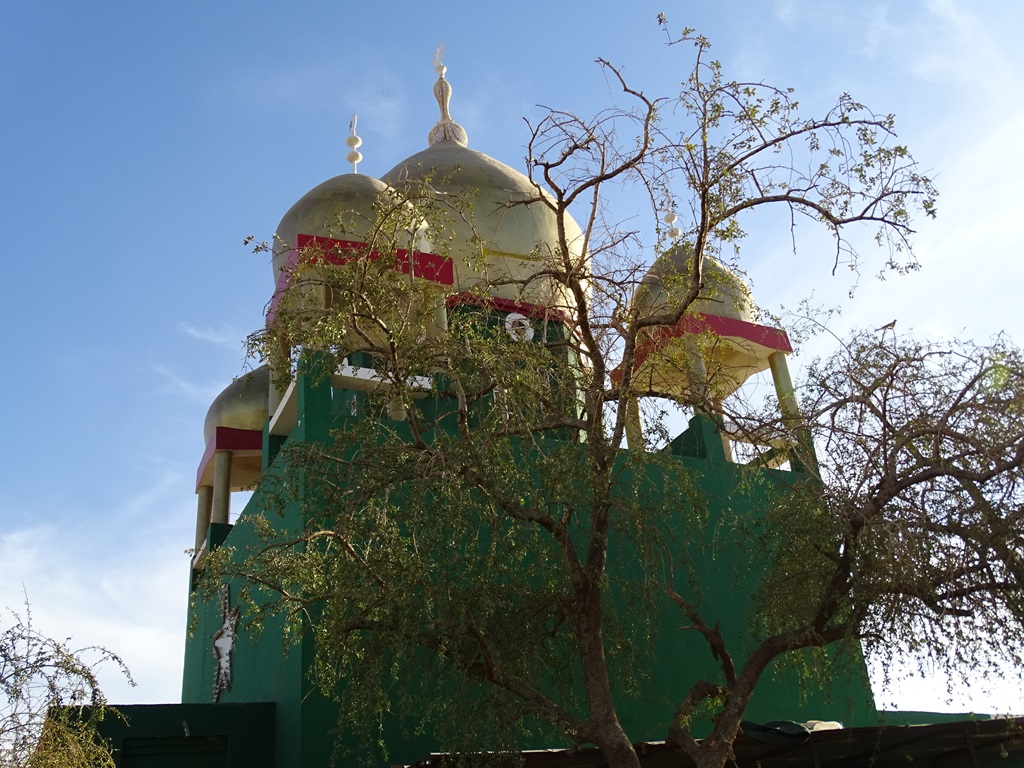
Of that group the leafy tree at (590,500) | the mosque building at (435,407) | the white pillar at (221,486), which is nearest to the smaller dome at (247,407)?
the mosque building at (435,407)

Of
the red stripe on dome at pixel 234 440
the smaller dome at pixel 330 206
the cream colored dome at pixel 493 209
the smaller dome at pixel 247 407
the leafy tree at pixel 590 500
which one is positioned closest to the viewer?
the leafy tree at pixel 590 500

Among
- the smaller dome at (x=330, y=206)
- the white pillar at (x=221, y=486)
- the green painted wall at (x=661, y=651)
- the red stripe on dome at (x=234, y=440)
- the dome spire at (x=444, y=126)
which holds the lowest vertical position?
the green painted wall at (x=661, y=651)

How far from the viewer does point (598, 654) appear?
6984mm

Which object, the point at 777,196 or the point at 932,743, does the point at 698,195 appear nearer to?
the point at 777,196

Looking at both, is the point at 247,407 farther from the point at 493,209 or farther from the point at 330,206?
the point at 493,209

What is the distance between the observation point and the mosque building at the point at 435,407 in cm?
833

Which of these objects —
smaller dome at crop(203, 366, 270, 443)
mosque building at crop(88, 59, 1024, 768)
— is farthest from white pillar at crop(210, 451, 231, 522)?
smaller dome at crop(203, 366, 270, 443)

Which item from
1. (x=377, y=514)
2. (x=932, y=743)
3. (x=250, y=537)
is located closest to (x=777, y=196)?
(x=377, y=514)

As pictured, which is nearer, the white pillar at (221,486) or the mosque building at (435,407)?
the mosque building at (435,407)

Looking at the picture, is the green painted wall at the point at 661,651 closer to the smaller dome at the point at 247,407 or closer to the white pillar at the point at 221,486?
the white pillar at the point at 221,486

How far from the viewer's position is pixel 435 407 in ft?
34.9

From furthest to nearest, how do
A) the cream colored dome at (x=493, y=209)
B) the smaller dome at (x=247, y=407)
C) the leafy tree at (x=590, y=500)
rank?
1. the smaller dome at (x=247, y=407)
2. the cream colored dome at (x=493, y=209)
3. the leafy tree at (x=590, y=500)

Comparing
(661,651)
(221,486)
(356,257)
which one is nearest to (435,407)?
(356,257)

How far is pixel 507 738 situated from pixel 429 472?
75.9 inches
